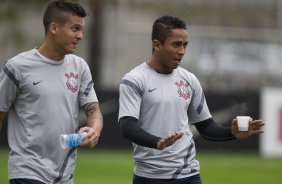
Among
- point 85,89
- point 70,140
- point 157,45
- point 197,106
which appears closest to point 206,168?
point 197,106

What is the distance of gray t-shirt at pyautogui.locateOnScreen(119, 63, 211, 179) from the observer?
8.60 meters

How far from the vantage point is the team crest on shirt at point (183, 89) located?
28.7 feet


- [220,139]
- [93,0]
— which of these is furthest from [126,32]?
[220,139]

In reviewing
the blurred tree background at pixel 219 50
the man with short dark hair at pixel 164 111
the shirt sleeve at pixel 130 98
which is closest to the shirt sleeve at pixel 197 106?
the man with short dark hair at pixel 164 111

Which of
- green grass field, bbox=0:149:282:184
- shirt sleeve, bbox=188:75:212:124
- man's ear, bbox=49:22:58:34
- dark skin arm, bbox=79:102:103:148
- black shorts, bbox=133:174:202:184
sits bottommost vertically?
green grass field, bbox=0:149:282:184

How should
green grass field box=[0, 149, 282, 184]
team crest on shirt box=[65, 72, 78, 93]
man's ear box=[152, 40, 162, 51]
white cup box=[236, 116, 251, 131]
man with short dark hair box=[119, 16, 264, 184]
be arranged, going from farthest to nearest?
green grass field box=[0, 149, 282, 184]
man's ear box=[152, 40, 162, 51]
man with short dark hair box=[119, 16, 264, 184]
white cup box=[236, 116, 251, 131]
team crest on shirt box=[65, 72, 78, 93]

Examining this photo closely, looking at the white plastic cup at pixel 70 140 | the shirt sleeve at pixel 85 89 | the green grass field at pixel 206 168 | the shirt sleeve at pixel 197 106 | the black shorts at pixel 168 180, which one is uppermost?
the shirt sleeve at pixel 85 89

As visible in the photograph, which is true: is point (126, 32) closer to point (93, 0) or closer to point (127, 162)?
point (93, 0)

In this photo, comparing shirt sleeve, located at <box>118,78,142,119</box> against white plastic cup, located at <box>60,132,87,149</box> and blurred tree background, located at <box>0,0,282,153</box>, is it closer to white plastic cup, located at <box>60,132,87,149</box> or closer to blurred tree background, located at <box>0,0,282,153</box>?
white plastic cup, located at <box>60,132,87,149</box>

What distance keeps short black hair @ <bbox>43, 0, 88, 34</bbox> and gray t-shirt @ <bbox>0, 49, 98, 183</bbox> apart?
0.43 m

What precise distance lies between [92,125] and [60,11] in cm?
105

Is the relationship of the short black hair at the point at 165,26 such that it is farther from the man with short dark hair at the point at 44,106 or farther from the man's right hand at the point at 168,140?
the man's right hand at the point at 168,140

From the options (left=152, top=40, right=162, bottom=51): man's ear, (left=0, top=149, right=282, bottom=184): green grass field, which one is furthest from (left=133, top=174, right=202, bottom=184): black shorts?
(left=0, top=149, right=282, bottom=184): green grass field

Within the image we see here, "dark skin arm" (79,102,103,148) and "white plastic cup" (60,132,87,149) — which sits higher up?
"white plastic cup" (60,132,87,149)
